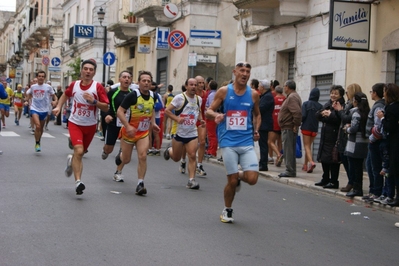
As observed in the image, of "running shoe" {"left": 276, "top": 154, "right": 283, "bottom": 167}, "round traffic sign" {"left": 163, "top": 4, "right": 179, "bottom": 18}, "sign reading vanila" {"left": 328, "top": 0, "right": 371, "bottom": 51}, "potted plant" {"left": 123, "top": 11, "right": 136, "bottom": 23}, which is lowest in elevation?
"running shoe" {"left": 276, "top": 154, "right": 283, "bottom": 167}

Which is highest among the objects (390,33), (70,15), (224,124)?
(70,15)

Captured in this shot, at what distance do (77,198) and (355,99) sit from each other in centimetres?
457

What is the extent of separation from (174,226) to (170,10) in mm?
19916

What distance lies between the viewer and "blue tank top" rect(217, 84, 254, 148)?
902 cm

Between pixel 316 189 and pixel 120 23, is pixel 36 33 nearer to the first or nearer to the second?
pixel 120 23

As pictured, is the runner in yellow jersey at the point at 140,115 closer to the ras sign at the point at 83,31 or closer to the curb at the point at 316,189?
the curb at the point at 316,189

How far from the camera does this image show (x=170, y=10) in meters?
27.6

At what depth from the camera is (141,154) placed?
1103 centimetres

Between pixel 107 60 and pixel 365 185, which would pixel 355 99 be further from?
pixel 107 60

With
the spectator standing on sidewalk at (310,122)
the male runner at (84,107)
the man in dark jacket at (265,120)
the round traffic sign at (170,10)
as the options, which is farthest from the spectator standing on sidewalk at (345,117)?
the round traffic sign at (170,10)

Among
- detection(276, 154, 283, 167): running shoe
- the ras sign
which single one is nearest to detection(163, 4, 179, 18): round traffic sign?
the ras sign

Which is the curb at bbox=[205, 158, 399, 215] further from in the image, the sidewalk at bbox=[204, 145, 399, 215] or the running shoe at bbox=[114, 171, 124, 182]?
the running shoe at bbox=[114, 171, 124, 182]

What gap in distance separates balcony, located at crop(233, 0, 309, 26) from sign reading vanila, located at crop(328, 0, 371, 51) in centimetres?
374

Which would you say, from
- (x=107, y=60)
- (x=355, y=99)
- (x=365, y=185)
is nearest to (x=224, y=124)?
(x=355, y=99)
